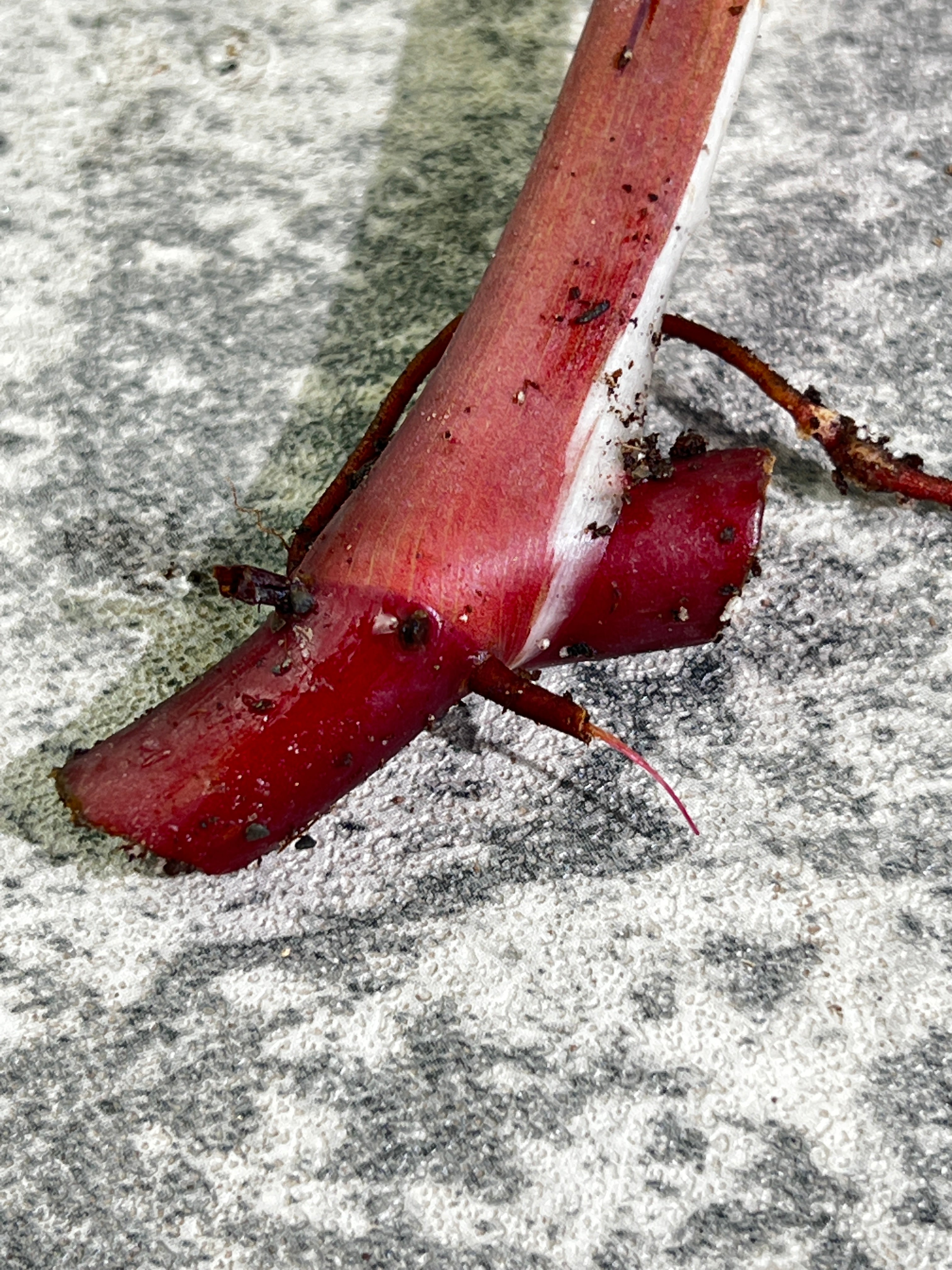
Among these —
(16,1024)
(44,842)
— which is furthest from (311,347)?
(16,1024)

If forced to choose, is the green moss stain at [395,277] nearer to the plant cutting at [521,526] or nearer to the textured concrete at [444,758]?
the textured concrete at [444,758]

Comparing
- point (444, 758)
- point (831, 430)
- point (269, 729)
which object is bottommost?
point (444, 758)

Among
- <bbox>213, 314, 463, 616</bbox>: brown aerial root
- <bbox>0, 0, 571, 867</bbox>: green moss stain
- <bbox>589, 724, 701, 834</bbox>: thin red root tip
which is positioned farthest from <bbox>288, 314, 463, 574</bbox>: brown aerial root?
<bbox>589, 724, 701, 834</bbox>: thin red root tip

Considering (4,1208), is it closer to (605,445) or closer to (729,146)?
(605,445)

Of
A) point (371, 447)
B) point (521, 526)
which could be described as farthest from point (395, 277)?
point (521, 526)

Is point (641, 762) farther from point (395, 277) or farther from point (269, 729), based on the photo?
point (395, 277)
